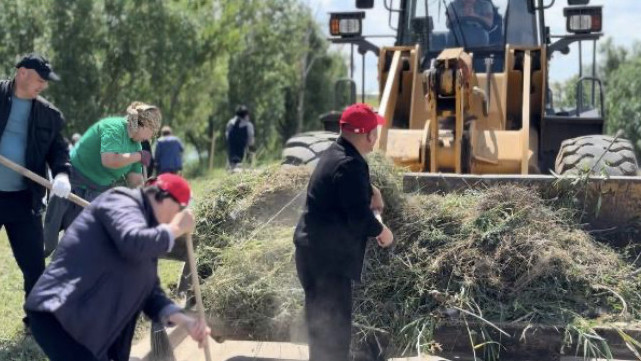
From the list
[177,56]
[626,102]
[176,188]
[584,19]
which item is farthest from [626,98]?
[176,188]

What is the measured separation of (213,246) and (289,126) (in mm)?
30228

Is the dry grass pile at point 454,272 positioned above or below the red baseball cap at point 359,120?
below

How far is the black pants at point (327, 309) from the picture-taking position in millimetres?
5508

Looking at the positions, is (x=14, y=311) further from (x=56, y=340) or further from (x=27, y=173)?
(x=56, y=340)

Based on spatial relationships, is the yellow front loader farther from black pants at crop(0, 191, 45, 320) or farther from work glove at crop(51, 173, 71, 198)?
black pants at crop(0, 191, 45, 320)

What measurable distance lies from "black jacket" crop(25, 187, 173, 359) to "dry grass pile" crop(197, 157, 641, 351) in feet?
7.02

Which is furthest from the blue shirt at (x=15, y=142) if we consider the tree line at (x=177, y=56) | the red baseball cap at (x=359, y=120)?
the tree line at (x=177, y=56)

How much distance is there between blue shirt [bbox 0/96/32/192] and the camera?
6273 millimetres

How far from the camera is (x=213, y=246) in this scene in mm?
6754

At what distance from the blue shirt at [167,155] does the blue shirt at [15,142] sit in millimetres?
9529

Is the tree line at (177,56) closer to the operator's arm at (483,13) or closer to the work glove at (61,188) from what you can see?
the operator's arm at (483,13)

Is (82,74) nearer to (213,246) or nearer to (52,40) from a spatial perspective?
(52,40)

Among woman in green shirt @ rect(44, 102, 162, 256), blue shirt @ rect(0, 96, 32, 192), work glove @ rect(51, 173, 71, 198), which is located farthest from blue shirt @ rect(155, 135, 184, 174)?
work glove @ rect(51, 173, 71, 198)

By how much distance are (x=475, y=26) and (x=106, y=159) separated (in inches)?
161
